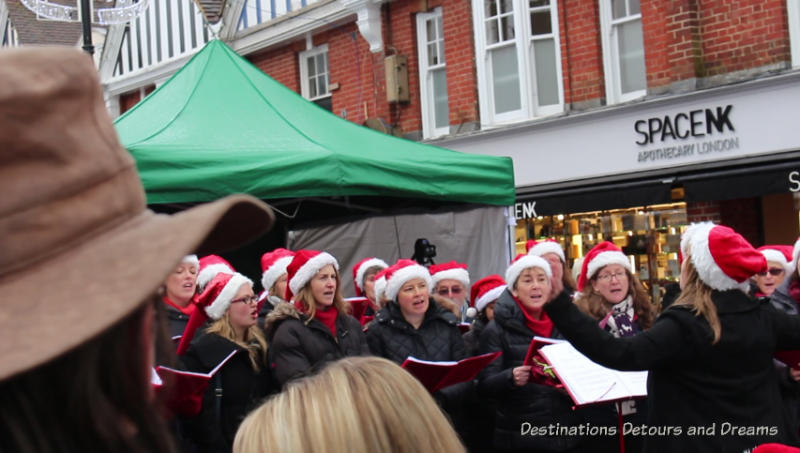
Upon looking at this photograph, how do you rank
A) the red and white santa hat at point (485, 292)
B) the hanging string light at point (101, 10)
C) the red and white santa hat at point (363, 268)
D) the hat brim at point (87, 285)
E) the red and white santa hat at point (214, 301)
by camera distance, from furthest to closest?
the hanging string light at point (101, 10)
the red and white santa hat at point (363, 268)
the red and white santa hat at point (485, 292)
the red and white santa hat at point (214, 301)
the hat brim at point (87, 285)

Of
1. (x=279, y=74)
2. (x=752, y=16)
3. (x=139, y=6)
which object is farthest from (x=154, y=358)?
(x=279, y=74)

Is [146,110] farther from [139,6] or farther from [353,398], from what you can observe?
[353,398]

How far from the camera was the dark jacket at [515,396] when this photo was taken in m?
5.62

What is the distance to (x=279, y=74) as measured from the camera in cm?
1730

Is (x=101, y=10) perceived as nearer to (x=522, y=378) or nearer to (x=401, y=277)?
(x=401, y=277)

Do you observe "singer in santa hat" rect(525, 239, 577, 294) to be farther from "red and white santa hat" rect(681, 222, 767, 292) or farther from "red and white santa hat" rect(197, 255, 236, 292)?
"red and white santa hat" rect(681, 222, 767, 292)


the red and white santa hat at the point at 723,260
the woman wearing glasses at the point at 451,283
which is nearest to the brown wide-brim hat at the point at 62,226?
the red and white santa hat at the point at 723,260

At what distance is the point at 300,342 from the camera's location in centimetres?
544

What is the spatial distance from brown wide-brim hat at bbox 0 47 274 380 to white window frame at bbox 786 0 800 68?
11304 millimetres

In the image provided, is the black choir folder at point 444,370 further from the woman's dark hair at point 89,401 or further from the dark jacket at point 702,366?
the woman's dark hair at point 89,401

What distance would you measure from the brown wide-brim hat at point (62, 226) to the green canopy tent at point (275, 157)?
5.81 m

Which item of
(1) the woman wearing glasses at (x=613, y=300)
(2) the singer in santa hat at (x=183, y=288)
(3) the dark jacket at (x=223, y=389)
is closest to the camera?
(3) the dark jacket at (x=223, y=389)

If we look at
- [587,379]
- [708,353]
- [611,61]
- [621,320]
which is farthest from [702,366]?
[611,61]

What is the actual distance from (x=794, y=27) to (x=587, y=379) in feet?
25.3
